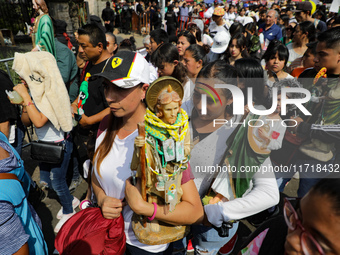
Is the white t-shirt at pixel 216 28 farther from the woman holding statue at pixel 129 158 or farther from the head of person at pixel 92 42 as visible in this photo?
the woman holding statue at pixel 129 158

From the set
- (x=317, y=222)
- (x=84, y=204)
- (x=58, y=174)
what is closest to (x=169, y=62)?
(x=58, y=174)

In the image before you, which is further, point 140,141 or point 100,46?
point 100,46

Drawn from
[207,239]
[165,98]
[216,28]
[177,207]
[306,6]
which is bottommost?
[207,239]

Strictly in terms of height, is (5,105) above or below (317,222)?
below

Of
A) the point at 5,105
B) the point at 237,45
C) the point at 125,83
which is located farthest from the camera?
the point at 237,45

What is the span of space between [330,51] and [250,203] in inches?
88.2

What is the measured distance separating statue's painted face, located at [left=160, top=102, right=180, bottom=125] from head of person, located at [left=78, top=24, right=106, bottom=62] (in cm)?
231

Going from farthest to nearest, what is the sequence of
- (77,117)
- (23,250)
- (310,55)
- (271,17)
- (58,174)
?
(271,17)
(310,55)
(77,117)
(58,174)
(23,250)

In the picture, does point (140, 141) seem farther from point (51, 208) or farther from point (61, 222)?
point (51, 208)

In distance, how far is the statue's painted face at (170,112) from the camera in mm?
1149

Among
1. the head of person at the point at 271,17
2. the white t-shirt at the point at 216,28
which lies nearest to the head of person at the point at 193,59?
the white t-shirt at the point at 216,28

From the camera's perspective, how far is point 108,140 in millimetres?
1688

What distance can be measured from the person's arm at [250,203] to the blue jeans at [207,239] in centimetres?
35

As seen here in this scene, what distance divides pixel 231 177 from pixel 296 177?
3.08 meters
